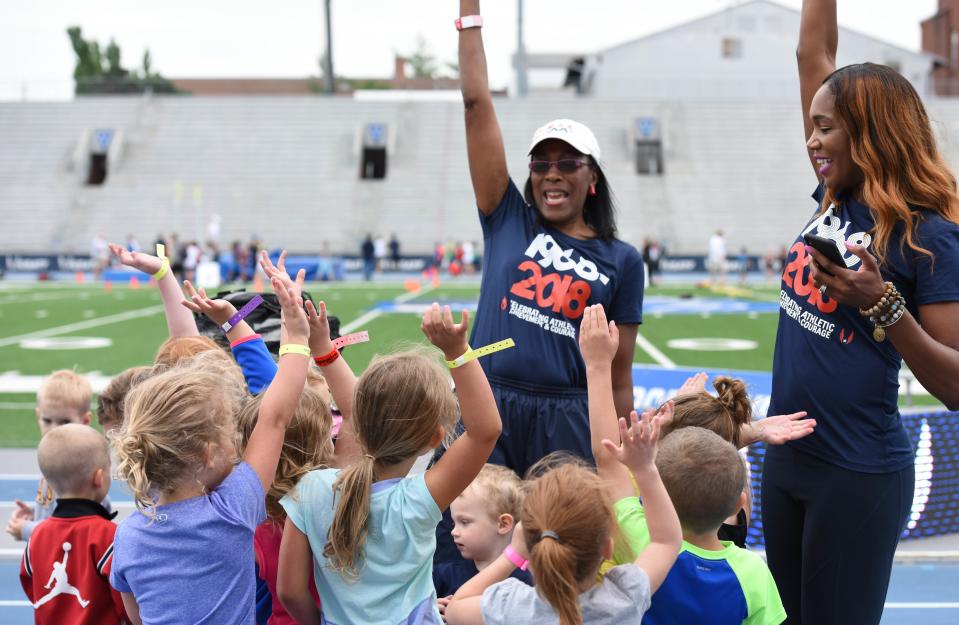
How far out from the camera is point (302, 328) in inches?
111

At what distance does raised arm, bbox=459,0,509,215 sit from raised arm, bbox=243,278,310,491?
3.15 ft

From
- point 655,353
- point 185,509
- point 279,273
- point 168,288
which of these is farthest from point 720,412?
point 655,353

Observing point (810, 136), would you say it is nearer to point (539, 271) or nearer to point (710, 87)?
point (539, 271)

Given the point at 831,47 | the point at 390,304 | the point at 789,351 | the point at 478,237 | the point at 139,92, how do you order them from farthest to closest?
the point at 139,92, the point at 478,237, the point at 390,304, the point at 831,47, the point at 789,351

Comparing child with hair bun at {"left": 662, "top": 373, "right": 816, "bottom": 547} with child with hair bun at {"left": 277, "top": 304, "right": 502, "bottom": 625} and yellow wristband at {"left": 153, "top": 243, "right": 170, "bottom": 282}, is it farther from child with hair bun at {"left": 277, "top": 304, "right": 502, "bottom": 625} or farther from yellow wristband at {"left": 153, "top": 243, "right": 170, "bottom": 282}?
yellow wristband at {"left": 153, "top": 243, "right": 170, "bottom": 282}

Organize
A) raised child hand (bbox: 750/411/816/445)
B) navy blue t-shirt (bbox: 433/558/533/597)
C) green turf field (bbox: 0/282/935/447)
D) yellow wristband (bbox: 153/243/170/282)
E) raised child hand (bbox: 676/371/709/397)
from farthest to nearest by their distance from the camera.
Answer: green turf field (bbox: 0/282/935/447) → yellow wristband (bbox: 153/243/170/282) → navy blue t-shirt (bbox: 433/558/533/597) → raised child hand (bbox: 676/371/709/397) → raised child hand (bbox: 750/411/816/445)

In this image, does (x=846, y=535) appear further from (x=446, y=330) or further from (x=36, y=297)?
(x=36, y=297)

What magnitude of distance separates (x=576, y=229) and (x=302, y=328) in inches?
47.8

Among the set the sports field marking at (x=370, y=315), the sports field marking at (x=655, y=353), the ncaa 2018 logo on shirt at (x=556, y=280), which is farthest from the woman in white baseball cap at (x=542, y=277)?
the sports field marking at (x=370, y=315)

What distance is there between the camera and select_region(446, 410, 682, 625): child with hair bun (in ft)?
7.07

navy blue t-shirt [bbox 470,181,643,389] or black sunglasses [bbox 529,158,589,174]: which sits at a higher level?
black sunglasses [bbox 529,158,589,174]

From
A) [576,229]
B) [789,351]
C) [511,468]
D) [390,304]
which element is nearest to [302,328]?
[511,468]

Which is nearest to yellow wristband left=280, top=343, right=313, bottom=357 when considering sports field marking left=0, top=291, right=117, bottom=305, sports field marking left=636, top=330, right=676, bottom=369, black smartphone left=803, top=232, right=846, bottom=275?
black smartphone left=803, top=232, right=846, bottom=275

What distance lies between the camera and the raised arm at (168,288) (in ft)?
11.8
